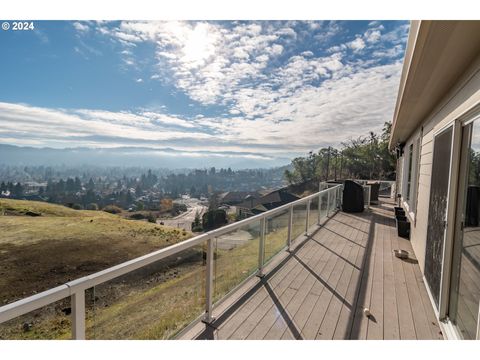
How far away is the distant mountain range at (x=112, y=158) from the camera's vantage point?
44.9 meters

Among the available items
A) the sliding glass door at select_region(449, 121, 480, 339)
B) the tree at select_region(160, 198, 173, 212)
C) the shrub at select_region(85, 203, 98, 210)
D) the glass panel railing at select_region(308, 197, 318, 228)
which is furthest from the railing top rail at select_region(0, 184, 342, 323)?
the tree at select_region(160, 198, 173, 212)

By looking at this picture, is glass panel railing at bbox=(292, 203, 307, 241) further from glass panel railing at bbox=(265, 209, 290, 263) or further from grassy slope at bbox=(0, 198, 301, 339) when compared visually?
grassy slope at bbox=(0, 198, 301, 339)

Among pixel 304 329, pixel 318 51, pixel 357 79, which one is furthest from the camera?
pixel 357 79

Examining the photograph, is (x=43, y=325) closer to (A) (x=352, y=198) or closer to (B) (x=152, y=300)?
(B) (x=152, y=300)

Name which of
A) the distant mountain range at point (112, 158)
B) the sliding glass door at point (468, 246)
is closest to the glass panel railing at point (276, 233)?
the sliding glass door at point (468, 246)

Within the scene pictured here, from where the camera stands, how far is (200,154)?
70.0 meters

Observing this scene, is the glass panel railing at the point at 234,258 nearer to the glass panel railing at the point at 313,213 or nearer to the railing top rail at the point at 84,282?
the railing top rail at the point at 84,282

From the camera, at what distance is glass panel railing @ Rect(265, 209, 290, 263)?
4.06m

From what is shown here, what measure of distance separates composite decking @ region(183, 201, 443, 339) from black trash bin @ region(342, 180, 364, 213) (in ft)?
12.4

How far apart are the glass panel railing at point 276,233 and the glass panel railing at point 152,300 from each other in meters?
1.64
